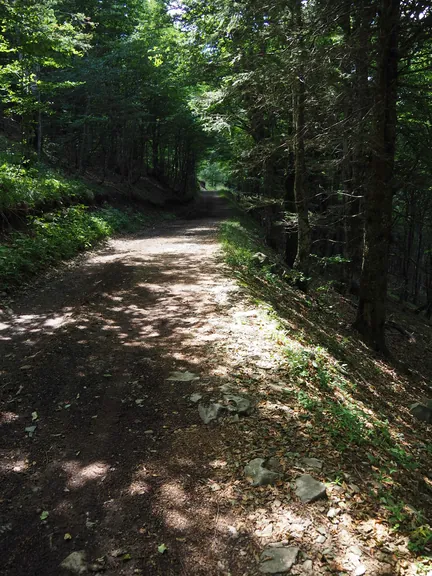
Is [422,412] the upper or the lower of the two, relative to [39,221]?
lower

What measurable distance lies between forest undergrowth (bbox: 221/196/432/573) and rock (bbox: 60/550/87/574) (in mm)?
1793

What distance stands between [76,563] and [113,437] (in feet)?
4.30

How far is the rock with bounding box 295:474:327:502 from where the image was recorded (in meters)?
3.27

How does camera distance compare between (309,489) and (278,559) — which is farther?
(309,489)

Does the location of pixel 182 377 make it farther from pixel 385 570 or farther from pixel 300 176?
pixel 300 176

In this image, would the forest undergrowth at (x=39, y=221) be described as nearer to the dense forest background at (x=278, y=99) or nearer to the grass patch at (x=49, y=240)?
the grass patch at (x=49, y=240)

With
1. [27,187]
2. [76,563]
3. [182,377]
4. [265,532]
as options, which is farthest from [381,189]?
[27,187]

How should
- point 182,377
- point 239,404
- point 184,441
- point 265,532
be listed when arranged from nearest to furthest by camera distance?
point 265,532 → point 184,441 → point 239,404 → point 182,377

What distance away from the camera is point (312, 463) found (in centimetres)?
370

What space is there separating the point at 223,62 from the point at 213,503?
1384cm

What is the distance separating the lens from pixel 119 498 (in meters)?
3.27

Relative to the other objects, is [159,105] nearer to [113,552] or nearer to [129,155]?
[129,155]

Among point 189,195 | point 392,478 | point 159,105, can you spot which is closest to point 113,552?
point 392,478

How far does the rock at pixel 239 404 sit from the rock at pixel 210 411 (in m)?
0.11
